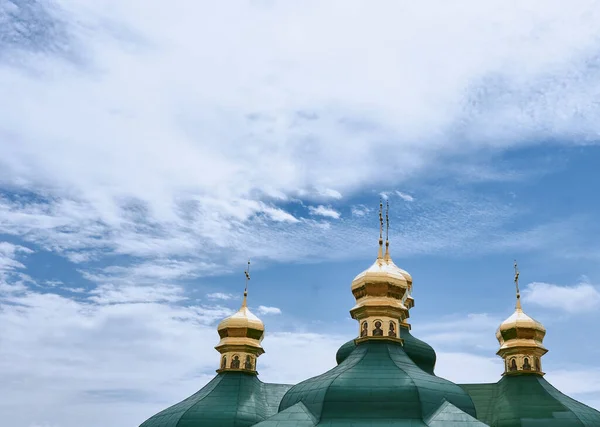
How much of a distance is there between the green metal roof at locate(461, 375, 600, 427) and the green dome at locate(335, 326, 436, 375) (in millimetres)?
1937

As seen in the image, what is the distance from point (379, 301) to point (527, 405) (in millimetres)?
7583

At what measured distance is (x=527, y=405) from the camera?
3284cm

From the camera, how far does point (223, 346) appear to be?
3781cm

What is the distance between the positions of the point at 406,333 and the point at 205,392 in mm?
10007

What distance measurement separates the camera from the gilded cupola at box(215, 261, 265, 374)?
122 ft

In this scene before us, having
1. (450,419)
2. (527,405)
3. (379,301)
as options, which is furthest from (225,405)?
(527,405)

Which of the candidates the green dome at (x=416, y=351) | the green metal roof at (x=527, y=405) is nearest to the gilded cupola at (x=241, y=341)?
the green dome at (x=416, y=351)

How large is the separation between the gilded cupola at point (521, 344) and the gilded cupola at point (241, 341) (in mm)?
11580

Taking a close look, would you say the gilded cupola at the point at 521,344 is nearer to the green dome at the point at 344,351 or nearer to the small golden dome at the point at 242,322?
the green dome at the point at 344,351

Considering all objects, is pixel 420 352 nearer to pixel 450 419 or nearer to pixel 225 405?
pixel 225 405

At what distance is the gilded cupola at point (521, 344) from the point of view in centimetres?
3588

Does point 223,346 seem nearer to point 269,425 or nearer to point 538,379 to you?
point 269,425

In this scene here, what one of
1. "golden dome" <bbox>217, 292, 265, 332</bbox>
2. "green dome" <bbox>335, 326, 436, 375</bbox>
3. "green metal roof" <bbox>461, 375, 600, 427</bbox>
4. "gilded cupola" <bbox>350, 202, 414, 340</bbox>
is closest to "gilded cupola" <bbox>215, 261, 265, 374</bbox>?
"golden dome" <bbox>217, 292, 265, 332</bbox>

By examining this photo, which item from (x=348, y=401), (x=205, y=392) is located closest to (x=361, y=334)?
(x=348, y=401)
